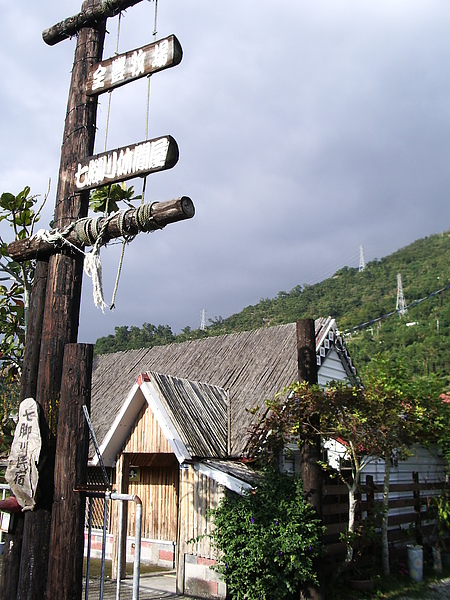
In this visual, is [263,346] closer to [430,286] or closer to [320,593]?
[320,593]

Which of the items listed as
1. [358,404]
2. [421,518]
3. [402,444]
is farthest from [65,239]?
[421,518]

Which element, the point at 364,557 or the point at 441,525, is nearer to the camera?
the point at 364,557

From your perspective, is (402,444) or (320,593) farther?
(402,444)

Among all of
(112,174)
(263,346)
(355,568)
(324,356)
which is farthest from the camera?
(263,346)

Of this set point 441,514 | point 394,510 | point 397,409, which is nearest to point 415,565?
point 394,510

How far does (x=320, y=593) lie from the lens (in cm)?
920

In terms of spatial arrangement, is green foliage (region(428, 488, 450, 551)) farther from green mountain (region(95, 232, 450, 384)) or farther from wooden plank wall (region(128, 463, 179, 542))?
green mountain (region(95, 232, 450, 384))

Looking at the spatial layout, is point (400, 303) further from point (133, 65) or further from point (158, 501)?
point (133, 65)

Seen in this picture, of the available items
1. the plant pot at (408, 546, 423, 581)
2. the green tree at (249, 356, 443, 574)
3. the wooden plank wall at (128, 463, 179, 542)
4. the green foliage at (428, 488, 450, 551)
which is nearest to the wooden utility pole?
the green tree at (249, 356, 443, 574)

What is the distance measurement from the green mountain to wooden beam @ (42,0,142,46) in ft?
105

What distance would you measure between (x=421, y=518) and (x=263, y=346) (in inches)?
237

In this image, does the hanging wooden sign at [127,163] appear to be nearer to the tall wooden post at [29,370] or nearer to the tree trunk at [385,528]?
the tall wooden post at [29,370]

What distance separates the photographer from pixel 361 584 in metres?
10.6

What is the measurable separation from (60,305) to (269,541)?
5442 mm
